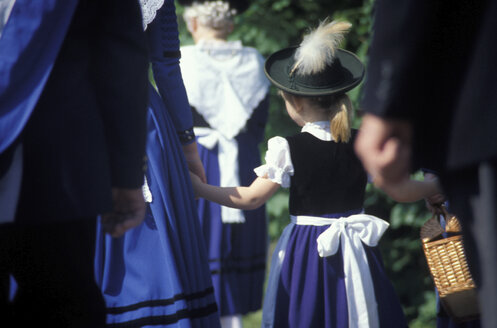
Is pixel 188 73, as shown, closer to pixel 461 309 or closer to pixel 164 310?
pixel 164 310

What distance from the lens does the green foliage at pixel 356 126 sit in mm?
4562

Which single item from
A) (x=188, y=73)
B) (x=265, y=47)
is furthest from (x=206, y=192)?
(x=265, y=47)

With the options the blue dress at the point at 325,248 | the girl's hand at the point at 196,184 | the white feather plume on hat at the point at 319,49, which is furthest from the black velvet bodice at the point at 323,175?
the girl's hand at the point at 196,184

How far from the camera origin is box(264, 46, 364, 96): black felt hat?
8.70 ft

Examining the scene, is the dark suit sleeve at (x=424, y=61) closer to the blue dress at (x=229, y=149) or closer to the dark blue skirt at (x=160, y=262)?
the dark blue skirt at (x=160, y=262)

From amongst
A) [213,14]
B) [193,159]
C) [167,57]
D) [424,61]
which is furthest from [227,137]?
[424,61]

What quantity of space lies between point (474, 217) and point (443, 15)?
1.46 ft

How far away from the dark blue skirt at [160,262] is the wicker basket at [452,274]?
0.83 m

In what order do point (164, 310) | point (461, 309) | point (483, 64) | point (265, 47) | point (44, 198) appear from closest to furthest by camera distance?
point (483, 64)
point (44, 198)
point (461, 309)
point (164, 310)
point (265, 47)

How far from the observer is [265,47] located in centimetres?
507

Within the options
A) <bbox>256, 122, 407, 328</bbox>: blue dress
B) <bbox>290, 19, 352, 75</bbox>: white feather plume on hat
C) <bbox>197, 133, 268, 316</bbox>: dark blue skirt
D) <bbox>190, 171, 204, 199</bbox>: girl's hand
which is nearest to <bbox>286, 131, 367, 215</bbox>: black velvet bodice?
<bbox>256, 122, 407, 328</bbox>: blue dress

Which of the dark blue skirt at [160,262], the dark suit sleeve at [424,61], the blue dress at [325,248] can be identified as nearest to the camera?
the dark suit sleeve at [424,61]

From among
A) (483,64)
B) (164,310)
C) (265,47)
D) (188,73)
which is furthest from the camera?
(265,47)

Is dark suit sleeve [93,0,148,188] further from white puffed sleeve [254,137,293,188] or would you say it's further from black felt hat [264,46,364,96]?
black felt hat [264,46,364,96]
